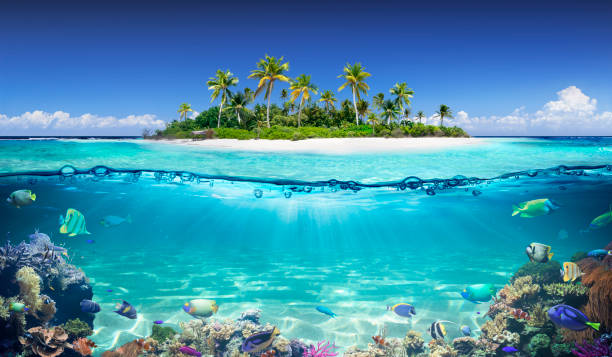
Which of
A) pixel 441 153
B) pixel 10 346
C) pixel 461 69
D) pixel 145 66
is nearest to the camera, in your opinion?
pixel 10 346

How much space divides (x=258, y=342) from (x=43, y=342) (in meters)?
4.05

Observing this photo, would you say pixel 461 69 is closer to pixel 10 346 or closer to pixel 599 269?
pixel 599 269

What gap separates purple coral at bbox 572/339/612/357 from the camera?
18.2 feet

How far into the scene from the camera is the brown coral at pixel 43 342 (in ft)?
18.9

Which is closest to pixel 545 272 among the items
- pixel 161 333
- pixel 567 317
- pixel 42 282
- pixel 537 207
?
pixel 537 207

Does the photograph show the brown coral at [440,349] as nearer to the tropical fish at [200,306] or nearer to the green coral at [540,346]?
the green coral at [540,346]

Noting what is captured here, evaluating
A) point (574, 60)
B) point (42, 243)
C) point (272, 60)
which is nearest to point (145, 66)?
point (42, 243)

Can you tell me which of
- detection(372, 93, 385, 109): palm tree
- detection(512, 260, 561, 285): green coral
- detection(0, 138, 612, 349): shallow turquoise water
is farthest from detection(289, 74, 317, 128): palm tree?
detection(512, 260, 561, 285): green coral

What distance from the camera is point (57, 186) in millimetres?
12008

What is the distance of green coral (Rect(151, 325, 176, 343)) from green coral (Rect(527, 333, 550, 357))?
25.3 ft

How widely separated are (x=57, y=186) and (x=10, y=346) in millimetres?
8077

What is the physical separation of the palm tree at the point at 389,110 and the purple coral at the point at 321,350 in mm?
42890

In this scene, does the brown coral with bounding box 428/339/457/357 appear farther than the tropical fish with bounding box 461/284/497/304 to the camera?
Yes

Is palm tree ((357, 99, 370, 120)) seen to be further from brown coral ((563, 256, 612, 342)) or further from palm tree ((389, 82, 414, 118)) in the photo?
brown coral ((563, 256, 612, 342))
